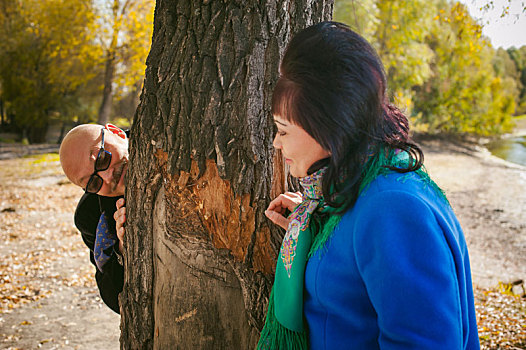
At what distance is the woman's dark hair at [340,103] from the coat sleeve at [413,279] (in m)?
0.19

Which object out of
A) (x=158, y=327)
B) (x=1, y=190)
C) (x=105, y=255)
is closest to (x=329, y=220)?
(x=158, y=327)

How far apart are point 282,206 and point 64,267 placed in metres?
5.62

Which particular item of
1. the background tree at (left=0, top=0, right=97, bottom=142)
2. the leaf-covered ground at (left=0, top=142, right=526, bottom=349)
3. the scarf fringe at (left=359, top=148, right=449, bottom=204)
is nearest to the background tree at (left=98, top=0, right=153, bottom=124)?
the background tree at (left=0, top=0, right=97, bottom=142)

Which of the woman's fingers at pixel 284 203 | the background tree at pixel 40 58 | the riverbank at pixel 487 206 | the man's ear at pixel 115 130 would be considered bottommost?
the riverbank at pixel 487 206

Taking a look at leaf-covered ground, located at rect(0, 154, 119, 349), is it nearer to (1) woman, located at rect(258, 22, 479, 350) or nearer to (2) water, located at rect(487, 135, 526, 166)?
(1) woman, located at rect(258, 22, 479, 350)

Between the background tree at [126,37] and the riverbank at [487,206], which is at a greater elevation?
the background tree at [126,37]

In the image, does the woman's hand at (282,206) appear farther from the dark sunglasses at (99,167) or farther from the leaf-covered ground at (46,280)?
the leaf-covered ground at (46,280)

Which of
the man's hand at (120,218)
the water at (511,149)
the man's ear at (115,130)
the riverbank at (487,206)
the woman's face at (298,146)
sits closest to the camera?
the woman's face at (298,146)

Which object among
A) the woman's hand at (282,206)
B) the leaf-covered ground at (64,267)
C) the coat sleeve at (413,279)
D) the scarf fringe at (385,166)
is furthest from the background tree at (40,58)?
the coat sleeve at (413,279)

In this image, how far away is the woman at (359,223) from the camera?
129 centimetres

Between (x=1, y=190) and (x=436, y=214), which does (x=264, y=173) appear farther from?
(x=1, y=190)

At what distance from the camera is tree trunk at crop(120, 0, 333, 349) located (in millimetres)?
2098

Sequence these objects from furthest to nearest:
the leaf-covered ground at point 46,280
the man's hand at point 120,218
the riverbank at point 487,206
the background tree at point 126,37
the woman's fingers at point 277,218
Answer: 1. the background tree at point 126,37
2. the riverbank at point 487,206
3. the leaf-covered ground at point 46,280
4. the man's hand at point 120,218
5. the woman's fingers at point 277,218

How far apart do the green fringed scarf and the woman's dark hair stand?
7cm
